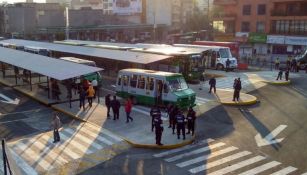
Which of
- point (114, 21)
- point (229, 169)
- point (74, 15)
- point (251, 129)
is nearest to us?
point (229, 169)

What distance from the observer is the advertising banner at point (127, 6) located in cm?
11312

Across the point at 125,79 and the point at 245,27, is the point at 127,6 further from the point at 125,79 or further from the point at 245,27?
the point at 125,79

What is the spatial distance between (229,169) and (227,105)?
11.4 meters

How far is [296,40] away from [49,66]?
150 ft

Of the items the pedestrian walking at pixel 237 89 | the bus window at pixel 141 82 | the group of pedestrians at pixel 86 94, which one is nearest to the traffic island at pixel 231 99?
the pedestrian walking at pixel 237 89

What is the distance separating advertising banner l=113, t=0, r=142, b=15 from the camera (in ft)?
371

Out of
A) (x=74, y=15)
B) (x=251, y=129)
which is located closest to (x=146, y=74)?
(x=251, y=129)

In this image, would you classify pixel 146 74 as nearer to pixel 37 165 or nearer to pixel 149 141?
pixel 149 141

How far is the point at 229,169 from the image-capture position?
15.7 m

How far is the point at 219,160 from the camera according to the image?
16672mm

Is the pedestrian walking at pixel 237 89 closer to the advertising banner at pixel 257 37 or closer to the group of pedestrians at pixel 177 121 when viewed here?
the group of pedestrians at pixel 177 121

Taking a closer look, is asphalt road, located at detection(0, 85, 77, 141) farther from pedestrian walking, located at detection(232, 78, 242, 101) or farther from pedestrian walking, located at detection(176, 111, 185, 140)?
pedestrian walking, located at detection(232, 78, 242, 101)

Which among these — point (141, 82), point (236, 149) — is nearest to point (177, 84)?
point (141, 82)

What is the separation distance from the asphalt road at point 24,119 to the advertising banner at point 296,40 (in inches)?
1845
